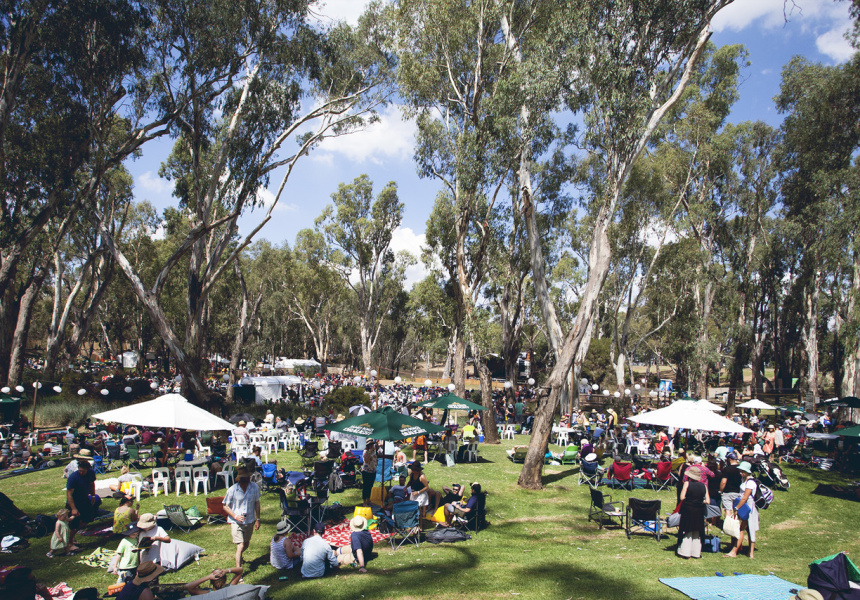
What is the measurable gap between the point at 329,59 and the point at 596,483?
17.2m

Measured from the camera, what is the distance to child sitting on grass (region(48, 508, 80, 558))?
6.03 meters

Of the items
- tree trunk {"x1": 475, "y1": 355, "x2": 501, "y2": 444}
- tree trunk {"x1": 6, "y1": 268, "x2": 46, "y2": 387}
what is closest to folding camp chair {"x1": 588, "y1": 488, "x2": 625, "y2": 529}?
tree trunk {"x1": 475, "y1": 355, "x2": 501, "y2": 444}

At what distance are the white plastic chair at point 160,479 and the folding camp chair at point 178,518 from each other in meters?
2.32

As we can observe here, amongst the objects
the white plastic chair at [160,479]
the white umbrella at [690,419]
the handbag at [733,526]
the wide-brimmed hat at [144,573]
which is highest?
the white umbrella at [690,419]

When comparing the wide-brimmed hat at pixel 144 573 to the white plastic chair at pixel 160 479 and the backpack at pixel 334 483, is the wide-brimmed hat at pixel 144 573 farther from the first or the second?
the white plastic chair at pixel 160 479

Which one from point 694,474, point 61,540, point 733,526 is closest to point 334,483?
point 61,540

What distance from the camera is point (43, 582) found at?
17.1ft

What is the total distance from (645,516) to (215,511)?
6517 millimetres

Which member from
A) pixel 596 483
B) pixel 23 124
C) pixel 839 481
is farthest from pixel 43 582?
pixel 23 124

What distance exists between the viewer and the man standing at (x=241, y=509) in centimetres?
549

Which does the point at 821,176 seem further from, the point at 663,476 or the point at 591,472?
the point at 591,472

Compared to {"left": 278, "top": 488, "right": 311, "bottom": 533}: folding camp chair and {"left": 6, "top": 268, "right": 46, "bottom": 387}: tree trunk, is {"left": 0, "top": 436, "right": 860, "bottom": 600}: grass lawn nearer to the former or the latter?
{"left": 278, "top": 488, "right": 311, "bottom": 533}: folding camp chair

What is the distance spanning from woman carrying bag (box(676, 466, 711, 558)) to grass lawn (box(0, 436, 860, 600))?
177mm

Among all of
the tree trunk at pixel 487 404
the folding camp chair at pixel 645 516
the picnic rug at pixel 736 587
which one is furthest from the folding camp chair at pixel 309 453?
the picnic rug at pixel 736 587
